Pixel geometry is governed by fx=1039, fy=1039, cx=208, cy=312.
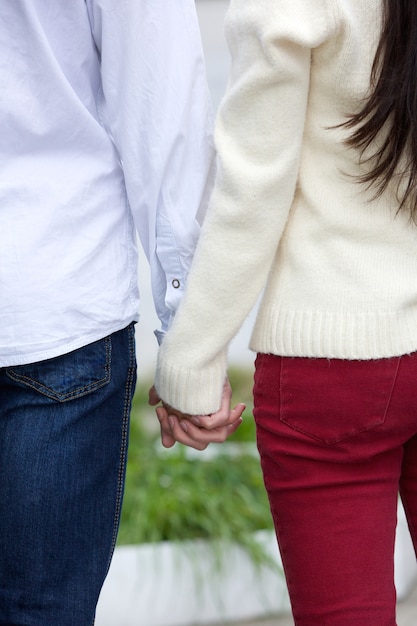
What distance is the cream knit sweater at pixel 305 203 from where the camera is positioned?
144cm

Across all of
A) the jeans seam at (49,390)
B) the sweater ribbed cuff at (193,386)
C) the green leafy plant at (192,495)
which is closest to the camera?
the jeans seam at (49,390)

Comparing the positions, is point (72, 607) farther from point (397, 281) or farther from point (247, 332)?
point (247, 332)

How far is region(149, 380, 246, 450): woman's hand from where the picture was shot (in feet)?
5.73

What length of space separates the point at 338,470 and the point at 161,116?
622 mm

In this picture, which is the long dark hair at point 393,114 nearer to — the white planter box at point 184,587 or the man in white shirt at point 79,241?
the man in white shirt at point 79,241

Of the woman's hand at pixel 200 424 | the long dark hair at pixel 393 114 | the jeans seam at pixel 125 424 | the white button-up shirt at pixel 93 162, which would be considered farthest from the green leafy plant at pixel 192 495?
the long dark hair at pixel 393 114

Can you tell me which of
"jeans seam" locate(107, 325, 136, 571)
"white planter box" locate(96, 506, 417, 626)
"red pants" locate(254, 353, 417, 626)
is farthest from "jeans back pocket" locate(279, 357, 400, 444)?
"white planter box" locate(96, 506, 417, 626)

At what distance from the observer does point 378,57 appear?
1.44m

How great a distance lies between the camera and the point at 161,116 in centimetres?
166

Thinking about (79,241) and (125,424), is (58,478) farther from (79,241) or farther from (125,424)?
(79,241)

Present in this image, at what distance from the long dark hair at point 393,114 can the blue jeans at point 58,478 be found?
0.48 meters

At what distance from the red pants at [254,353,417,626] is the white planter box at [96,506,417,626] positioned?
4.35 feet

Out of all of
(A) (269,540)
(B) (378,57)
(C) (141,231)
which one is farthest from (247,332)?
(B) (378,57)

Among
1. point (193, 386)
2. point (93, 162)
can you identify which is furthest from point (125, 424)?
point (93, 162)
